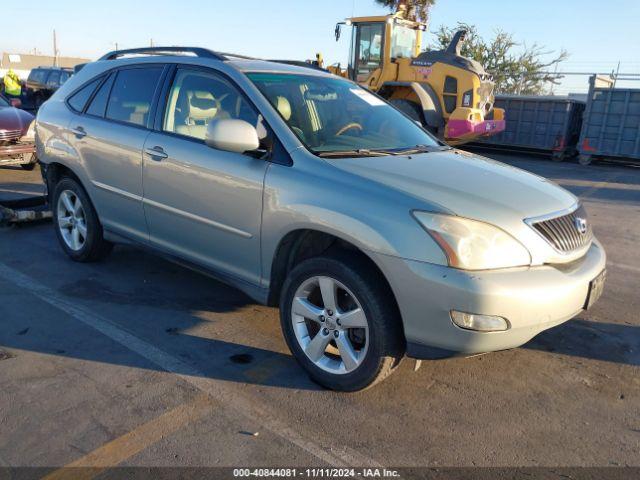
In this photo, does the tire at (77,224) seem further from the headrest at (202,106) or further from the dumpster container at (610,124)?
the dumpster container at (610,124)

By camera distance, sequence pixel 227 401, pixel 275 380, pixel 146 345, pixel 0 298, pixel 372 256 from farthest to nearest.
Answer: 1. pixel 0 298
2. pixel 146 345
3. pixel 275 380
4. pixel 227 401
5. pixel 372 256

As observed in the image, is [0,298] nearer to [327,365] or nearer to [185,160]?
[185,160]

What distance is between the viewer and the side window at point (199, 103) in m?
3.72

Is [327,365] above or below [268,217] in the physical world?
below

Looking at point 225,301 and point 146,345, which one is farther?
point 225,301

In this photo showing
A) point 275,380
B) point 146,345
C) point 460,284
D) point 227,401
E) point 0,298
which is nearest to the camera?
point 460,284

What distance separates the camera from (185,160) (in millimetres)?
3762

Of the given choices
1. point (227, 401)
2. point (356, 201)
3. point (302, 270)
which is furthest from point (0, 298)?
point (356, 201)

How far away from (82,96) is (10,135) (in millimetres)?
5019

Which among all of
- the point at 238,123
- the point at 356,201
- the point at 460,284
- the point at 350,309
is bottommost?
the point at 350,309

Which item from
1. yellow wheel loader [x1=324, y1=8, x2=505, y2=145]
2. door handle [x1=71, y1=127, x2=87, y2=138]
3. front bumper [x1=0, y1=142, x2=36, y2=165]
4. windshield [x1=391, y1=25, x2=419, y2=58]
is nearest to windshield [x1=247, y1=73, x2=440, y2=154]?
door handle [x1=71, y1=127, x2=87, y2=138]

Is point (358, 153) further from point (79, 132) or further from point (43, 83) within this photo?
point (43, 83)

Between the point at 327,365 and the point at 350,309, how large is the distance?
1.20 feet

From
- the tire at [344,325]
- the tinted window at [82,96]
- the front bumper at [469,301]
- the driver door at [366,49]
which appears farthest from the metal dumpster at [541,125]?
the tire at [344,325]
